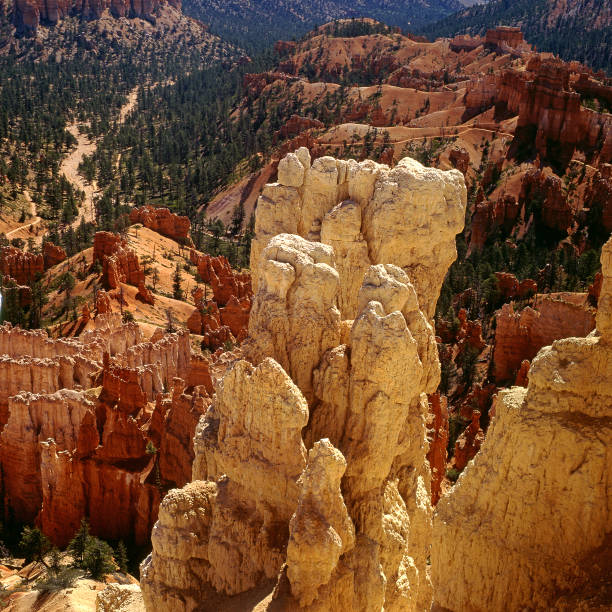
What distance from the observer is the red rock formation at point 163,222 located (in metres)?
56.8

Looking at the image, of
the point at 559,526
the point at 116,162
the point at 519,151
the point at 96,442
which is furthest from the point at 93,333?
the point at 116,162

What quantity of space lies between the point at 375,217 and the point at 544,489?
6400 millimetres

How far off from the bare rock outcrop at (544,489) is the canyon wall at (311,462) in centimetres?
143

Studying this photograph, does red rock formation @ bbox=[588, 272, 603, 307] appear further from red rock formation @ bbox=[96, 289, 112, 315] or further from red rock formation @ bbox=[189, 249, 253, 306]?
red rock formation @ bbox=[96, 289, 112, 315]

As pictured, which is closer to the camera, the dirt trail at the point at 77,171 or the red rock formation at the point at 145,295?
the red rock formation at the point at 145,295

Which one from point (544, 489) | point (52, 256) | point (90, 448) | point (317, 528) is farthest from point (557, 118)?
point (317, 528)

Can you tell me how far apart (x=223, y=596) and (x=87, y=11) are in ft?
552

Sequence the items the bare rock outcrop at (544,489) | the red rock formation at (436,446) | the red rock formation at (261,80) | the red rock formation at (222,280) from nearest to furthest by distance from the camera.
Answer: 1. the bare rock outcrop at (544,489)
2. the red rock formation at (436,446)
3. the red rock formation at (222,280)
4. the red rock formation at (261,80)

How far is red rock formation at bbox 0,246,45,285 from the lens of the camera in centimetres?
4509

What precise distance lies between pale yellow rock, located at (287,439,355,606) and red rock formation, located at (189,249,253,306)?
3262cm

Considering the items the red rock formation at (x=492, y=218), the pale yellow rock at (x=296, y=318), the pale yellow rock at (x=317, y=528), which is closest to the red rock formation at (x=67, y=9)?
the red rock formation at (x=492, y=218)

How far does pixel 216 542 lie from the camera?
9.14 metres

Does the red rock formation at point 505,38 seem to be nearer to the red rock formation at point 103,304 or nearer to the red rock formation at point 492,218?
the red rock formation at point 492,218

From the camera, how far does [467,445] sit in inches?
1013
